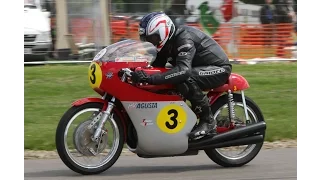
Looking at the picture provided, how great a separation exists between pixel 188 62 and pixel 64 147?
156cm

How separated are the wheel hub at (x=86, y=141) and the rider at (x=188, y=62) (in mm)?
713

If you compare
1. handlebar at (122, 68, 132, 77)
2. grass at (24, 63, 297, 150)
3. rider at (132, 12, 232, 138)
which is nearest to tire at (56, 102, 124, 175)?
handlebar at (122, 68, 132, 77)

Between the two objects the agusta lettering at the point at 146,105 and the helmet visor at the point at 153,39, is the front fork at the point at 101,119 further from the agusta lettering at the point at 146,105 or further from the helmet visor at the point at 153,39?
the helmet visor at the point at 153,39

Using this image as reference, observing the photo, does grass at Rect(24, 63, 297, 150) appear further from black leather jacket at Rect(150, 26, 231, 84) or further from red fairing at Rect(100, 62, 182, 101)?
black leather jacket at Rect(150, 26, 231, 84)

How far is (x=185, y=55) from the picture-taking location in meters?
7.79

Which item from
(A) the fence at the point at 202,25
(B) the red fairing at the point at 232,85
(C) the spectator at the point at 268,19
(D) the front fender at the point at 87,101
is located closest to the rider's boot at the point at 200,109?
(B) the red fairing at the point at 232,85

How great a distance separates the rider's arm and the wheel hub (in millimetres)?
822

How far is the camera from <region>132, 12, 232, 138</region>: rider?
7754 mm

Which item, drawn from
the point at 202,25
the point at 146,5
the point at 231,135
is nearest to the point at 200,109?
the point at 231,135

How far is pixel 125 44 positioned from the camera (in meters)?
7.97

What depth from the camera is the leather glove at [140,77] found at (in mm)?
7652

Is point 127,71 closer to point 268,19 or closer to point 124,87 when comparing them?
point 124,87

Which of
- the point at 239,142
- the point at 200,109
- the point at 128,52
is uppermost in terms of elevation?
the point at 128,52

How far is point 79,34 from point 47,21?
86 cm
